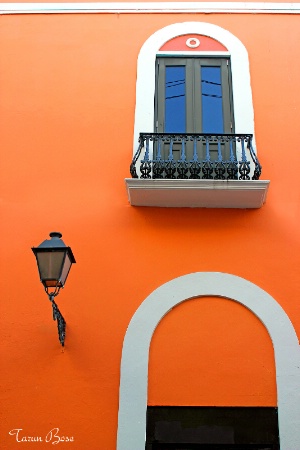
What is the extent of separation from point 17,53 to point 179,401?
4979 mm

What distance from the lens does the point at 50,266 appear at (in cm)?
445

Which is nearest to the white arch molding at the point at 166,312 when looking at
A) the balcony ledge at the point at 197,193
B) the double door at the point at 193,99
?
the balcony ledge at the point at 197,193

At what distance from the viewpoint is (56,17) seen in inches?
285

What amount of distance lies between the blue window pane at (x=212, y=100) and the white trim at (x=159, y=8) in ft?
3.46

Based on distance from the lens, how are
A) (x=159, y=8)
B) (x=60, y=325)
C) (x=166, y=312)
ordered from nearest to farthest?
1. (x=60, y=325)
2. (x=166, y=312)
3. (x=159, y=8)

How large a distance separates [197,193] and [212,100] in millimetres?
1525

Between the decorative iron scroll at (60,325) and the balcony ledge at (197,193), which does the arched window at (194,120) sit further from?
the decorative iron scroll at (60,325)

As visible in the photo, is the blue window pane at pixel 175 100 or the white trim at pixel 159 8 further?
the white trim at pixel 159 8

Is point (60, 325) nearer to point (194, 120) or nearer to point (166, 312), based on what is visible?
point (166, 312)

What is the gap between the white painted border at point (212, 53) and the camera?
21.0 ft

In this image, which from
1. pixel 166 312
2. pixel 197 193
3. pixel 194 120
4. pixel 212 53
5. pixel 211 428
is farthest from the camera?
pixel 212 53

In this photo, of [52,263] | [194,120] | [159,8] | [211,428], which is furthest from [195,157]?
[211,428]

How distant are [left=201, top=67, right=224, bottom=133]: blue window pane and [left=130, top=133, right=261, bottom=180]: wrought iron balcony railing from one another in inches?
12.7

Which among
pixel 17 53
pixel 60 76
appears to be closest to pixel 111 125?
pixel 60 76
